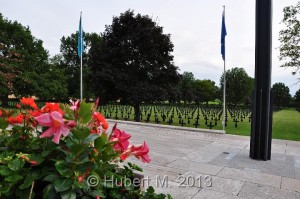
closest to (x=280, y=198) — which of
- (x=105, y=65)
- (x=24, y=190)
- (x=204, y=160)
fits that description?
(x=204, y=160)

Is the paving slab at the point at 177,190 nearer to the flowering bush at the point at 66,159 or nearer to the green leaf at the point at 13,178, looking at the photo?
the flowering bush at the point at 66,159

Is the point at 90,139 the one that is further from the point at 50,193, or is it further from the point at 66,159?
the point at 50,193

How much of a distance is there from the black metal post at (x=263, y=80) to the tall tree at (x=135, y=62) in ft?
31.8

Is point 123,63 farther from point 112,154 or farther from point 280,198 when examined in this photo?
point 112,154

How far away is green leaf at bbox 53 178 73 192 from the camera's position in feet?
3.35

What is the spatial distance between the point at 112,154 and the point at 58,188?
302 mm

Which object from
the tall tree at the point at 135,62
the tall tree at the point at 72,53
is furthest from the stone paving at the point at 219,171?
the tall tree at the point at 72,53

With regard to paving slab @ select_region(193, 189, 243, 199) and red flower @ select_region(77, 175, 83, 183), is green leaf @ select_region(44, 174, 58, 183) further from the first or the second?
paving slab @ select_region(193, 189, 243, 199)

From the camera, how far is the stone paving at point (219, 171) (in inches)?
164

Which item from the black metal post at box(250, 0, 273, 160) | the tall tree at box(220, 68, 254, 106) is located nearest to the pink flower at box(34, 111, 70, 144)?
the black metal post at box(250, 0, 273, 160)

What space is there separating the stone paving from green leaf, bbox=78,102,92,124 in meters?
1.92

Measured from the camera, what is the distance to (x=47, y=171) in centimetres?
115

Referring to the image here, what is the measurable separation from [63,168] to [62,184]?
0.07m

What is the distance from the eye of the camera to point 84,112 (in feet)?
3.69
